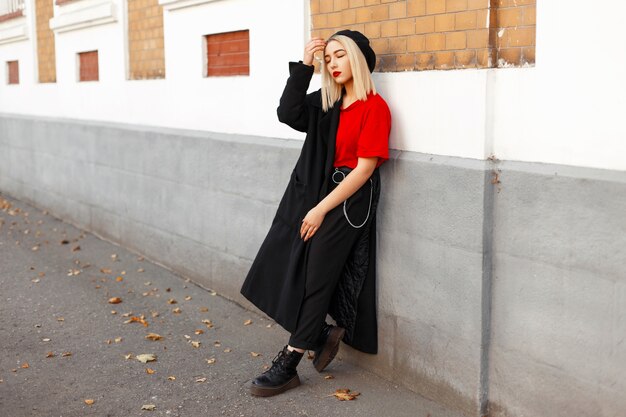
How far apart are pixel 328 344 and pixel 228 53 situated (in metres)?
2.85

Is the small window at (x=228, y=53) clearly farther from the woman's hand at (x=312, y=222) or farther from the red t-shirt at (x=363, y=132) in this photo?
the woman's hand at (x=312, y=222)

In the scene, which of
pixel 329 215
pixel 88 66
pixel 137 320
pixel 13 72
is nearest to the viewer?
pixel 329 215

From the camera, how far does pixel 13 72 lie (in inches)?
497

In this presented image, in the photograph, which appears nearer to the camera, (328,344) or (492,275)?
(492,275)

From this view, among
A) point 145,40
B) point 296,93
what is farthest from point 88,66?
point 296,93

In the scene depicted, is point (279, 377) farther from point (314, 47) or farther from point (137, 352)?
point (314, 47)

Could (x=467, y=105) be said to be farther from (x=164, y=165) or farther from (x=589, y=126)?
(x=164, y=165)

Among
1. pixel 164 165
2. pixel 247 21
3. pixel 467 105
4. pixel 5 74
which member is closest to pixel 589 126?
pixel 467 105

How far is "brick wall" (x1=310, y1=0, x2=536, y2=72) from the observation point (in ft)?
13.4


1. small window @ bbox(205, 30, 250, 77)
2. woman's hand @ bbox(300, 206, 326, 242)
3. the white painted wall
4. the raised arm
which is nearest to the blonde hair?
the raised arm

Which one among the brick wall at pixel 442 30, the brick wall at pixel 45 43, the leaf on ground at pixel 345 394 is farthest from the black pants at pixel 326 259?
the brick wall at pixel 45 43

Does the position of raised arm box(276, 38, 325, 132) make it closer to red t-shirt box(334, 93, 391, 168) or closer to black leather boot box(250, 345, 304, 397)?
red t-shirt box(334, 93, 391, 168)

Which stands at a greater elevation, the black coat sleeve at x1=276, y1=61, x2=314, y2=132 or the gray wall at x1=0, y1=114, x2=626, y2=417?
the black coat sleeve at x1=276, y1=61, x2=314, y2=132

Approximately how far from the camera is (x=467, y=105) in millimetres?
4258
